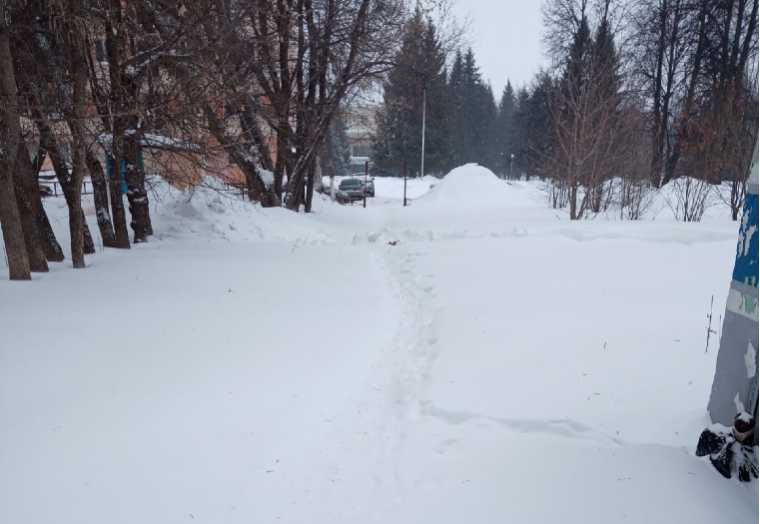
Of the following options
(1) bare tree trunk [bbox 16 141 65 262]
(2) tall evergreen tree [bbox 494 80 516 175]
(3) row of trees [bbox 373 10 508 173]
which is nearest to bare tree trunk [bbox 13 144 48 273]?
(1) bare tree trunk [bbox 16 141 65 262]

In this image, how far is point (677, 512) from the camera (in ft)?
8.39

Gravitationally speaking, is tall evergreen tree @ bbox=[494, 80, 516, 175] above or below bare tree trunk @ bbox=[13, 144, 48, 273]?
above

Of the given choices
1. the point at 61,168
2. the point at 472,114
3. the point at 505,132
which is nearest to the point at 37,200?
the point at 61,168

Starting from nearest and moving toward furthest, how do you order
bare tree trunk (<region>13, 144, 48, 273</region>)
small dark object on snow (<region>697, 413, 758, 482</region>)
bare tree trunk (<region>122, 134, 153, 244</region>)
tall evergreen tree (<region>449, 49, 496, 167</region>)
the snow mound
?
small dark object on snow (<region>697, 413, 758, 482</region>)
bare tree trunk (<region>13, 144, 48, 273</region>)
bare tree trunk (<region>122, 134, 153, 244</region>)
the snow mound
tall evergreen tree (<region>449, 49, 496, 167</region>)

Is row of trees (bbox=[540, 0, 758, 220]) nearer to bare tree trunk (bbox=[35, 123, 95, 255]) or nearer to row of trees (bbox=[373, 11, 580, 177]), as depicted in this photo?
row of trees (bbox=[373, 11, 580, 177])

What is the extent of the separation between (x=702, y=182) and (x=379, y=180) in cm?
3840

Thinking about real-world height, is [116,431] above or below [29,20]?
below

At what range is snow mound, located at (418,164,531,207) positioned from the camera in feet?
80.0

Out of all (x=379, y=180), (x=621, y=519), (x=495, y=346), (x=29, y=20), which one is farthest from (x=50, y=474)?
(x=379, y=180)

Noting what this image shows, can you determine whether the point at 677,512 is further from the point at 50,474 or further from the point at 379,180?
the point at 379,180

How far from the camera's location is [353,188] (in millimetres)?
31797

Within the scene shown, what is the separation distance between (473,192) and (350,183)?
9.02 metres

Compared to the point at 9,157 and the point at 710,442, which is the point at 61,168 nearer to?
the point at 9,157

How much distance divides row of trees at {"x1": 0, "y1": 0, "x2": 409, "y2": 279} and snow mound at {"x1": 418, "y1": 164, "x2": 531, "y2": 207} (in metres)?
12.8
